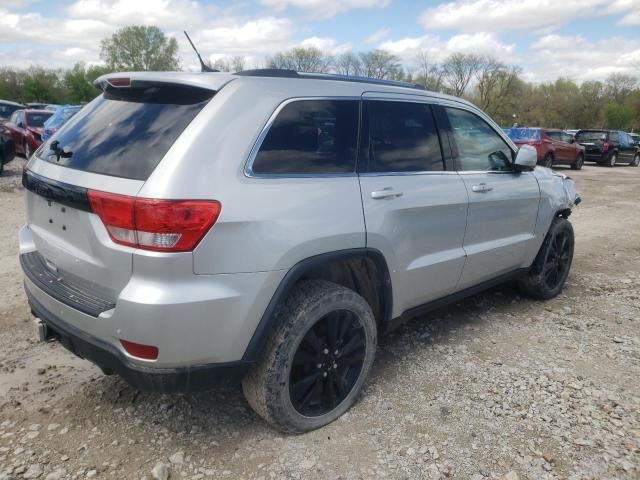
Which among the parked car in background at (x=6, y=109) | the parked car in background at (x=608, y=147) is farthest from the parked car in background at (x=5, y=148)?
the parked car in background at (x=608, y=147)

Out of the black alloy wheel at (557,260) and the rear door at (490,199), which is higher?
the rear door at (490,199)

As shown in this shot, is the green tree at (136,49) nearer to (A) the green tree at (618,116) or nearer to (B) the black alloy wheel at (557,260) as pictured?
(A) the green tree at (618,116)

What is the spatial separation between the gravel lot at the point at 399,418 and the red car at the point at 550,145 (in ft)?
51.2

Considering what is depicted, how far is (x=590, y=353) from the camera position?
3824 millimetres

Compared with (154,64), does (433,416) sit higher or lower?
lower

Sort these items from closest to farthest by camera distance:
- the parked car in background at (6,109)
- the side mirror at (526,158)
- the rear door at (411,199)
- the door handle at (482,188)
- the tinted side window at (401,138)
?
the rear door at (411,199) → the tinted side window at (401,138) → the door handle at (482,188) → the side mirror at (526,158) → the parked car in background at (6,109)

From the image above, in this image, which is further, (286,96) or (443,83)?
(443,83)

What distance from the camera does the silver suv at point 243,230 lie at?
85.2 inches

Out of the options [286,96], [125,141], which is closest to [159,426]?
[125,141]

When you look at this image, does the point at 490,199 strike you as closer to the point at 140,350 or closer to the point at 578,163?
the point at 140,350

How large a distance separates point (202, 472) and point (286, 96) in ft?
6.13

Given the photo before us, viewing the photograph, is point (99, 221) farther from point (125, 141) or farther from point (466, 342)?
point (466, 342)

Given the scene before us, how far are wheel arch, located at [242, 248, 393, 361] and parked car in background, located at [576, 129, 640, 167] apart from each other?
23.9m

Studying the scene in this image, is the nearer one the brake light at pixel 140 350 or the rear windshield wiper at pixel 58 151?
the brake light at pixel 140 350
